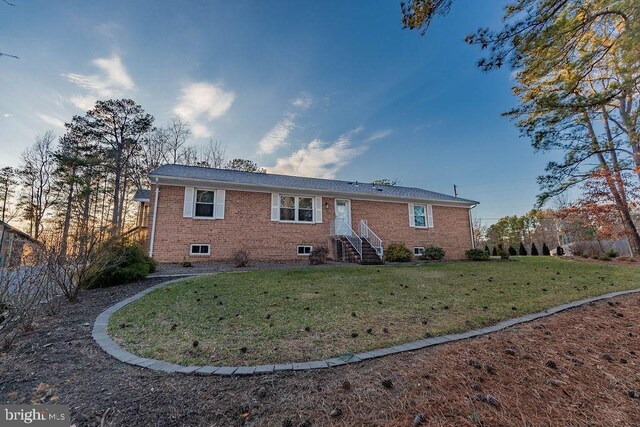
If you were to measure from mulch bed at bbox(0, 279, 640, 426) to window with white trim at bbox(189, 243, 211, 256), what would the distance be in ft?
27.5

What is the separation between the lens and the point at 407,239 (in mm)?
15062

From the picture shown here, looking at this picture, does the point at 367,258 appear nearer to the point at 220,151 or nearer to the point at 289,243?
the point at 289,243

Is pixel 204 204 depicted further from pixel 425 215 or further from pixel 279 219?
pixel 425 215

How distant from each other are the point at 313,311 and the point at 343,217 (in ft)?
32.7

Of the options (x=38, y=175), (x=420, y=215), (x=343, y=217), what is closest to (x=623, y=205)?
(x=420, y=215)

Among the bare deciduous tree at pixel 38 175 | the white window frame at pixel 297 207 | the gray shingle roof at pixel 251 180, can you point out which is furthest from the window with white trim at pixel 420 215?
the bare deciduous tree at pixel 38 175

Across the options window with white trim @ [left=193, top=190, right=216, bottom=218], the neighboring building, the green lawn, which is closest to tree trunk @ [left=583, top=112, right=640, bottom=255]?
the green lawn

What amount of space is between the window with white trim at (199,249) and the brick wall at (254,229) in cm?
15

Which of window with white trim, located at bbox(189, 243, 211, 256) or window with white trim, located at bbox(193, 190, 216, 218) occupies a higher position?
window with white trim, located at bbox(193, 190, 216, 218)

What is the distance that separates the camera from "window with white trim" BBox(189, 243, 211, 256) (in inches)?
448

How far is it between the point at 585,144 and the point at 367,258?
8937mm

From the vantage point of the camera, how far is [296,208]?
527 inches

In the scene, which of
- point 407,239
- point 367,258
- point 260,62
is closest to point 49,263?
point 260,62

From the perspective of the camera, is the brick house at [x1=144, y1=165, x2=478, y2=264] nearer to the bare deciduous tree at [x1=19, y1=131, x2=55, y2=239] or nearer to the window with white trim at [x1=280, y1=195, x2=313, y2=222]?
the window with white trim at [x1=280, y1=195, x2=313, y2=222]
